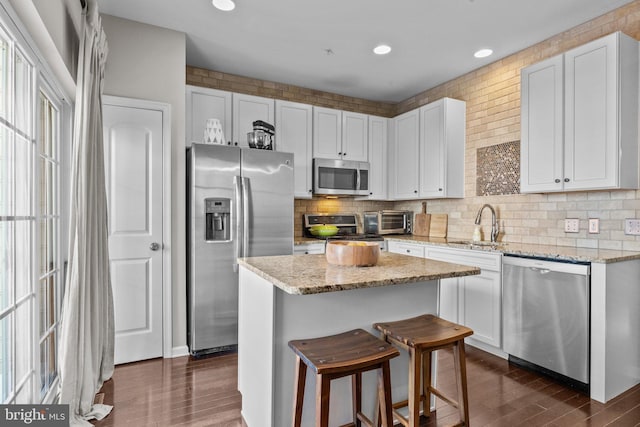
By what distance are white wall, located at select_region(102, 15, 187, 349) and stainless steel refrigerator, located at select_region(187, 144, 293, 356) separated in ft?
0.28

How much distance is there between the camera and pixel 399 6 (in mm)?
2631

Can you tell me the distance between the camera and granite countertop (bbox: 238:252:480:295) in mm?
1418

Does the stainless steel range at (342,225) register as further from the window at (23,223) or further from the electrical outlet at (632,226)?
the window at (23,223)

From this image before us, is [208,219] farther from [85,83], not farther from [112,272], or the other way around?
[85,83]

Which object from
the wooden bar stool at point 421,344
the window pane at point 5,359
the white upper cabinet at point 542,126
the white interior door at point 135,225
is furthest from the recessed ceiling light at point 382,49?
the window pane at point 5,359

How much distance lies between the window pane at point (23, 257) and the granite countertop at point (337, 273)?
1007mm

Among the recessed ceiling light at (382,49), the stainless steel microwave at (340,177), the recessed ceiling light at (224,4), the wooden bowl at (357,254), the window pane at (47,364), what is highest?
the recessed ceiling light at (382,49)

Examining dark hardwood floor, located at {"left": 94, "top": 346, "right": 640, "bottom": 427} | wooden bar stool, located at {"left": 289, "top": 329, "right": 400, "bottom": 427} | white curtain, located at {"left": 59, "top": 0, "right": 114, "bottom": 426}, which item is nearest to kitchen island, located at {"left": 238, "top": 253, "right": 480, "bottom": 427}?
wooden bar stool, located at {"left": 289, "top": 329, "right": 400, "bottom": 427}

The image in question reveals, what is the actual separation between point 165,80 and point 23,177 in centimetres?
167

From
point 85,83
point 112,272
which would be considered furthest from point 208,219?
point 85,83

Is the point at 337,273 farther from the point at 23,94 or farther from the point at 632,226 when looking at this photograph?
the point at 632,226

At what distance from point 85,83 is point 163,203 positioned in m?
1.13

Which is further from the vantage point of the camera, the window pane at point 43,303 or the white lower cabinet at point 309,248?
the white lower cabinet at point 309,248

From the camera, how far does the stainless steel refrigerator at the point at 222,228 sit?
2.92 m
